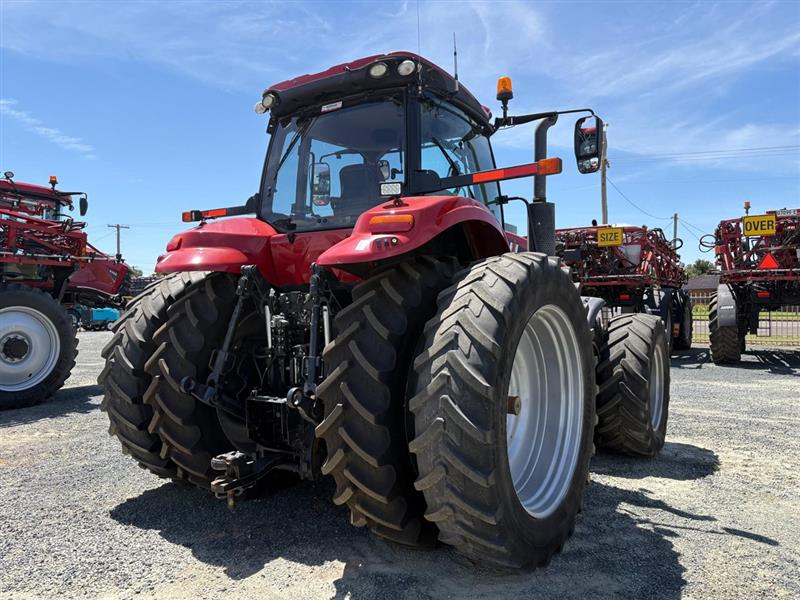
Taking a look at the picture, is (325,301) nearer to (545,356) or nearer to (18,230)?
(545,356)

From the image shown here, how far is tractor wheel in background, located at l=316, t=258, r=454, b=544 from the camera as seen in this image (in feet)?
7.62

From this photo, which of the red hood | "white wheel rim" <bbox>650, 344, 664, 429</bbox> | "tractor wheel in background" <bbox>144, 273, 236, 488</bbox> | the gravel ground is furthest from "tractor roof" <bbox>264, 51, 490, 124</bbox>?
"white wheel rim" <bbox>650, 344, 664, 429</bbox>

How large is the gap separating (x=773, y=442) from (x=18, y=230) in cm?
919

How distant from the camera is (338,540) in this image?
285cm

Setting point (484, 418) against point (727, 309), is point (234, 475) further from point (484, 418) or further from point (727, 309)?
point (727, 309)

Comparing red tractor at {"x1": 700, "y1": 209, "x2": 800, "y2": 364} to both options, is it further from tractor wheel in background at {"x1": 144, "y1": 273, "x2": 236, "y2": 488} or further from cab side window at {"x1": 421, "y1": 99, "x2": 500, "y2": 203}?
tractor wheel in background at {"x1": 144, "y1": 273, "x2": 236, "y2": 488}

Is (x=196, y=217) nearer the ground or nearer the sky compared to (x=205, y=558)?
nearer the sky

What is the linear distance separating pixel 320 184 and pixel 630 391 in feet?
8.71

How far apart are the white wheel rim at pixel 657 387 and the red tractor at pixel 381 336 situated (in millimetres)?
562

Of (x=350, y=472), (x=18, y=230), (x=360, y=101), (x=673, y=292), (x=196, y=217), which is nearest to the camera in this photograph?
(x=350, y=472)

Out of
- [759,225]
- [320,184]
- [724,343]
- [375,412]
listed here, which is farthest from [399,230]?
[759,225]

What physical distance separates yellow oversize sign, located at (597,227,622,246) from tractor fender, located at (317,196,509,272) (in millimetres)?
9494

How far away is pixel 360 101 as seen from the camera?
3.29 m

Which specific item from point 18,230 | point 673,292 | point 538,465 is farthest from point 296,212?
point 673,292
